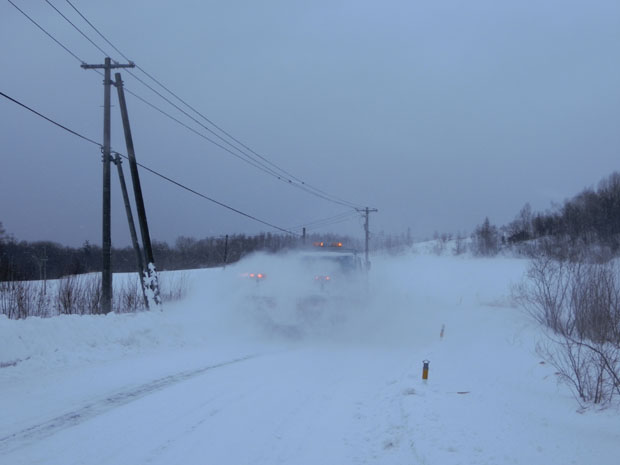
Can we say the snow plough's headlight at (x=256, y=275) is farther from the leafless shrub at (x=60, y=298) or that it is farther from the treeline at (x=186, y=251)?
the treeline at (x=186, y=251)

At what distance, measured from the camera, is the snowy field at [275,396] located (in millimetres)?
5105

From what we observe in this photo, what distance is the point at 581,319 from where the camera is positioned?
12156 millimetres

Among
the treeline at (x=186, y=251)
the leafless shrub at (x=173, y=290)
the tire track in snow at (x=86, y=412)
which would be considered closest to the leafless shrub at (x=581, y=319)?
the tire track in snow at (x=86, y=412)

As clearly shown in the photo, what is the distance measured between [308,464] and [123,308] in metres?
13.7

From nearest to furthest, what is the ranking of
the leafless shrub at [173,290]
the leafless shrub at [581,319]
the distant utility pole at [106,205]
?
the leafless shrub at [581,319]
the distant utility pole at [106,205]
the leafless shrub at [173,290]

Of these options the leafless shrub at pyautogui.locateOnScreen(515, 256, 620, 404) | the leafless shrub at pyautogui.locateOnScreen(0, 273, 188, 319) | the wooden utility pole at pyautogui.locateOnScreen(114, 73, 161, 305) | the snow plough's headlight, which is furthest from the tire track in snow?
the wooden utility pole at pyautogui.locateOnScreen(114, 73, 161, 305)

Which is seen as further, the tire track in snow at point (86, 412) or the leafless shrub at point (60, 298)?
the leafless shrub at point (60, 298)

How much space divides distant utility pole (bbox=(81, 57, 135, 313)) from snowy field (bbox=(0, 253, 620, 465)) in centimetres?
238

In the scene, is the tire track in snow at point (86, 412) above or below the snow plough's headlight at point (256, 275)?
below

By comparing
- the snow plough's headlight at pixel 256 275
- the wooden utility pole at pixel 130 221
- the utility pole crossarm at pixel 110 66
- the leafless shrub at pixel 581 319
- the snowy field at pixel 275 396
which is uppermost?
the utility pole crossarm at pixel 110 66

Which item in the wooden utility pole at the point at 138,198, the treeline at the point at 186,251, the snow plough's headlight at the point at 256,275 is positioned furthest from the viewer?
the treeline at the point at 186,251

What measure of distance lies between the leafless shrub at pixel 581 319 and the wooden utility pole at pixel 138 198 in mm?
11237

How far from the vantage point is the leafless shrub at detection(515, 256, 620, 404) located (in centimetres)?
679

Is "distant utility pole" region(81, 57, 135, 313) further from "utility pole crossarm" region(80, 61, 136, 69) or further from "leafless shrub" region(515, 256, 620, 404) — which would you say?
"leafless shrub" region(515, 256, 620, 404)
